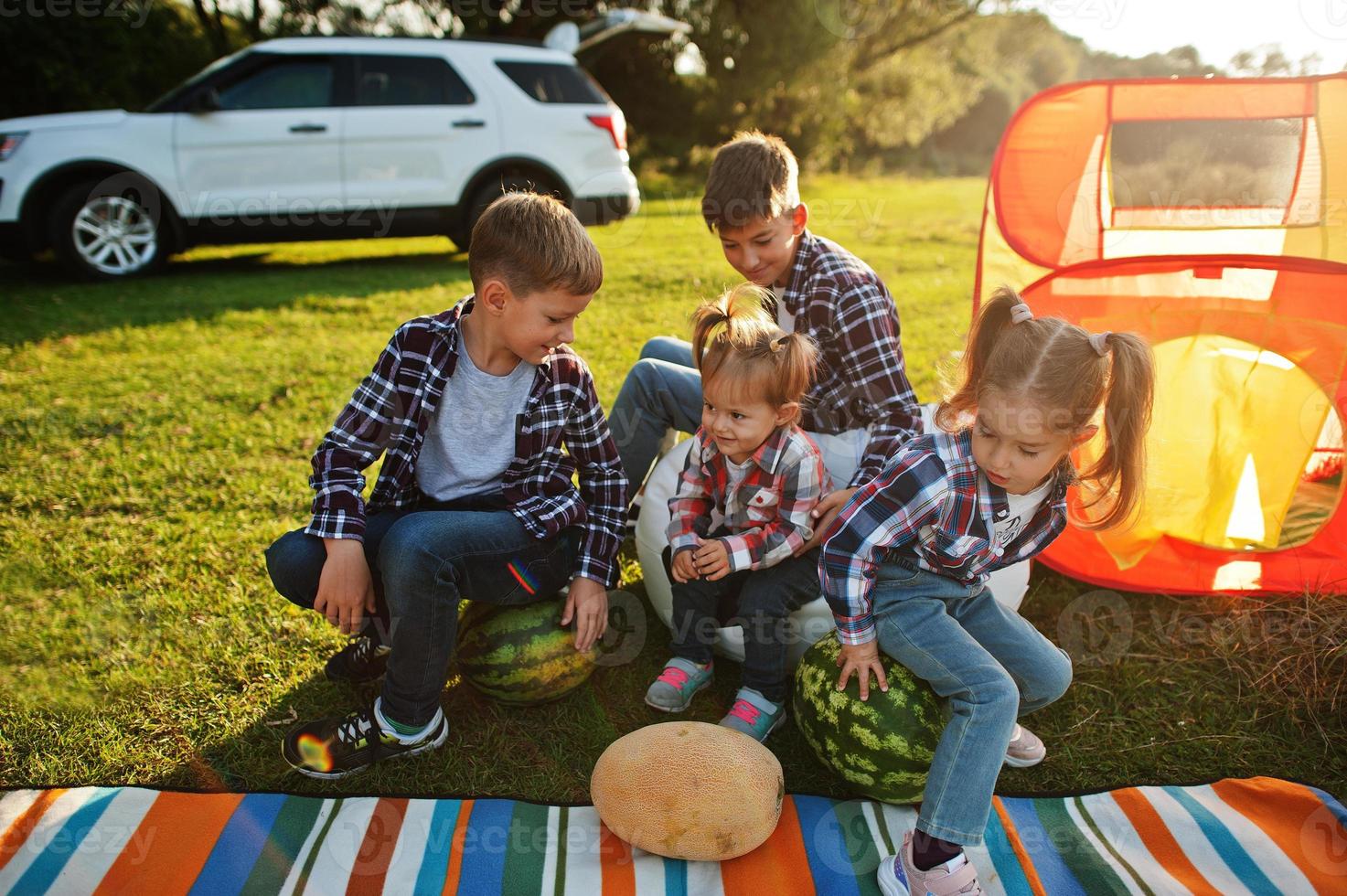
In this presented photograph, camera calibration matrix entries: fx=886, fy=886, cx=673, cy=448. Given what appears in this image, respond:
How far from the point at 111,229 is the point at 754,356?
7.73 meters

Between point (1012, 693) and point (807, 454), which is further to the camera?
point (807, 454)

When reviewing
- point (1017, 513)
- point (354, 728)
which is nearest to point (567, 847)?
point (354, 728)

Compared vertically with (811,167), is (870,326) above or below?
below

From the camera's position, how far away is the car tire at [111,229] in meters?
7.59

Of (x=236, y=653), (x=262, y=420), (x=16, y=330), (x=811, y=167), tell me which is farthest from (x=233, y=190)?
(x=811, y=167)

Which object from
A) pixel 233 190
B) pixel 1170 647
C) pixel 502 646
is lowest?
pixel 1170 647

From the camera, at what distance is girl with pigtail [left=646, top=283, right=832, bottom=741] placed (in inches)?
97.0

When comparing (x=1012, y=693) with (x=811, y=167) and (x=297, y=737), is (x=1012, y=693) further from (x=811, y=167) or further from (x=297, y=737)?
(x=811, y=167)

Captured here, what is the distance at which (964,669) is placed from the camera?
2188mm

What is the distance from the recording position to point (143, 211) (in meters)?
7.96

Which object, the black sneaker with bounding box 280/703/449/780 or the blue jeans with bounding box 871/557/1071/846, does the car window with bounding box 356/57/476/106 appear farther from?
the blue jeans with bounding box 871/557/1071/846

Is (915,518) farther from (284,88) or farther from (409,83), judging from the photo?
(284,88)

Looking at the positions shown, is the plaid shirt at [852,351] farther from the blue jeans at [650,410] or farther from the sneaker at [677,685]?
the sneaker at [677,685]

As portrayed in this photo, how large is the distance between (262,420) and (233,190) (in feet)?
→ 14.3
